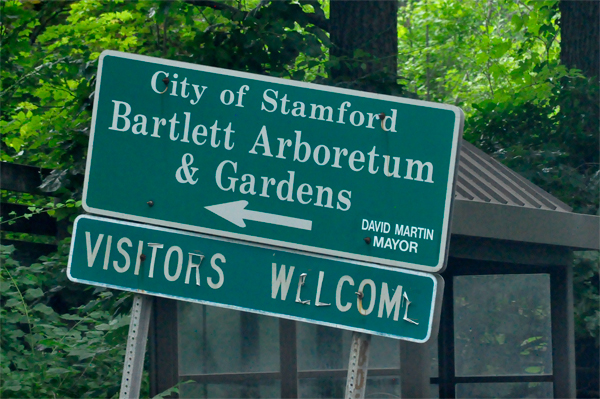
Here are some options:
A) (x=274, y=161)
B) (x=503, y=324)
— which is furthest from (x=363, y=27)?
(x=274, y=161)

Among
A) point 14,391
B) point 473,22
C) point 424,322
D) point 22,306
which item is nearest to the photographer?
point 424,322

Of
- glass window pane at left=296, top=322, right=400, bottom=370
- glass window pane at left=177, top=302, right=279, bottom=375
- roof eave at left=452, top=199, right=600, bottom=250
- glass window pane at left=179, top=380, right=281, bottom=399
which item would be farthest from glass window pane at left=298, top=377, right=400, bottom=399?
roof eave at left=452, top=199, right=600, bottom=250

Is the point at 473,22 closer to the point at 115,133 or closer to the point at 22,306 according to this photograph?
the point at 22,306

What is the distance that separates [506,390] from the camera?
7516mm

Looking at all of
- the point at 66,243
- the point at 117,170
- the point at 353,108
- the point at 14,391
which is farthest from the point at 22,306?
the point at 353,108

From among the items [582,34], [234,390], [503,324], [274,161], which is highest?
[582,34]

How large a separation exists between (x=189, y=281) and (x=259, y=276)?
11.8 inches

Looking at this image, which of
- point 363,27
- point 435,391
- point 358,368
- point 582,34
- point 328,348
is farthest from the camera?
point 582,34

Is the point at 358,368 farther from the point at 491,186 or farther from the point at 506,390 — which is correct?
the point at 506,390

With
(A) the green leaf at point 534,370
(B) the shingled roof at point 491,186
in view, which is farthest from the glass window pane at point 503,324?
A: (B) the shingled roof at point 491,186

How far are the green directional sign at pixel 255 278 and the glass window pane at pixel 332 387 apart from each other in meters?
3.27

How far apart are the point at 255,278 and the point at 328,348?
3168 millimetres

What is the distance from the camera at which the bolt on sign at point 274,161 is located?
9.93 ft

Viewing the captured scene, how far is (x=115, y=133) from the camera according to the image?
10.2 feet
